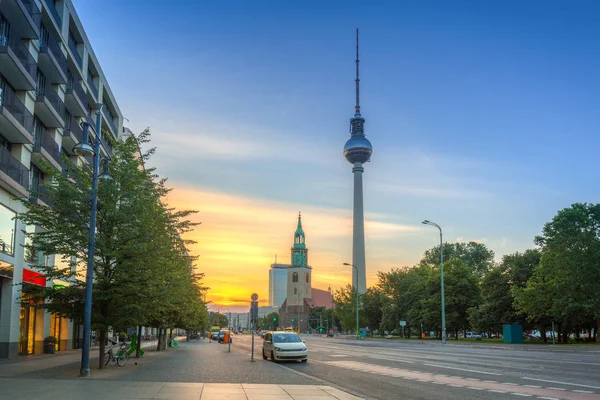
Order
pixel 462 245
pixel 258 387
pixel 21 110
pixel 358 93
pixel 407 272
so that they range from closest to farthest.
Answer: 1. pixel 258 387
2. pixel 21 110
3. pixel 407 272
4. pixel 462 245
5. pixel 358 93

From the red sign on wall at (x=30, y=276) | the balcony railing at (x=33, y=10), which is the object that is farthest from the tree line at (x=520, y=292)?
the balcony railing at (x=33, y=10)

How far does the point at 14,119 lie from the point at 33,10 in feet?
20.9

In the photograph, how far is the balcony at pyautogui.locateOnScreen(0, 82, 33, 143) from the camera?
26.7 m

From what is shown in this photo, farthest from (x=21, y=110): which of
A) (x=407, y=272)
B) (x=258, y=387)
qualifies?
(x=407, y=272)

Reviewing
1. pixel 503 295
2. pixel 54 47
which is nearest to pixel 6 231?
pixel 54 47

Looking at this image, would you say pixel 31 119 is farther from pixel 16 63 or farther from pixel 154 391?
pixel 154 391

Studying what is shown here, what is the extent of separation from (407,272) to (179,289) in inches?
3063

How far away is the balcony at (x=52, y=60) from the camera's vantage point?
1254 inches

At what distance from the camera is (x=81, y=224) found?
20.9 meters

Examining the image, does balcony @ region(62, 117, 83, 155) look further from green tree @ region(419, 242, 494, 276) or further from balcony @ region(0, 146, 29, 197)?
green tree @ region(419, 242, 494, 276)

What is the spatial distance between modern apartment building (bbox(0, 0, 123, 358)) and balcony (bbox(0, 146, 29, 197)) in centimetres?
4

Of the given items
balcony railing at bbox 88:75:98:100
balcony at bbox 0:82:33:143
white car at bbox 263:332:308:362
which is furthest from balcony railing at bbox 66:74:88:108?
white car at bbox 263:332:308:362

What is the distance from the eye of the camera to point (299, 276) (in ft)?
574

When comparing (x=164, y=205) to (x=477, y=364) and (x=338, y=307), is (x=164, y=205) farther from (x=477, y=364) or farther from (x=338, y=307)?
(x=338, y=307)
